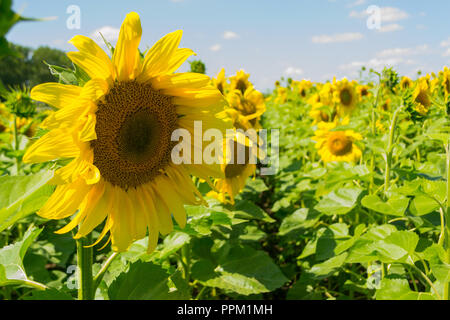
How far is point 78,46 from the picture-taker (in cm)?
97

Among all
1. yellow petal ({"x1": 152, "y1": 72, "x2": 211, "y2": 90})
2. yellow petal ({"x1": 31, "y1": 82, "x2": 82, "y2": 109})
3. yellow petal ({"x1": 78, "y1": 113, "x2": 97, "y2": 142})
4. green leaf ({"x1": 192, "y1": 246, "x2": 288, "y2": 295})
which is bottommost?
green leaf ({"x1": 192, "y1": 246, "x2": 288, "y2": 295})

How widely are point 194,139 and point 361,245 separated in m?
0.89

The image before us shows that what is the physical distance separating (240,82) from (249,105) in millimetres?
671

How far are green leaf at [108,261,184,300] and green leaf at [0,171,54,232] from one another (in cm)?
46

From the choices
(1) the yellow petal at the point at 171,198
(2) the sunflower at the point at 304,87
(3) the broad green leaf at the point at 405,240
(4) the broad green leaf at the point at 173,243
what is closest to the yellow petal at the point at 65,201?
(1) the yellow petal at the point at 171,198

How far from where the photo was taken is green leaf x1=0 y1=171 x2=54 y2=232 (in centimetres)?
84

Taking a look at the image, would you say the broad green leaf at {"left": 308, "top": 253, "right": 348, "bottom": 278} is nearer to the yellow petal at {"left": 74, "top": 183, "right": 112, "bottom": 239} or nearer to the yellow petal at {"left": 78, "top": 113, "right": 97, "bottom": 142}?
the yellow petal at {"left": 74, "top": 183, "right": 112, "bottom": 239}

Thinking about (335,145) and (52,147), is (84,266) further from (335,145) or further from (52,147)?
(335,145)

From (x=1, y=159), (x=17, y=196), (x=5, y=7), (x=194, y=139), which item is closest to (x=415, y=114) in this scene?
(x=194, y=139)

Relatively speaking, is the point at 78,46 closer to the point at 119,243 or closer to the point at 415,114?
the point at 119,243

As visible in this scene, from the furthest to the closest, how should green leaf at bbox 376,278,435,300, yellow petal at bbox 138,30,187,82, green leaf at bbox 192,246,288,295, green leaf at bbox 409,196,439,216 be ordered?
1. green leaf at bbox 192,246,288,295
2. green leaf at bbox 409,196,439,216
3. green leaf at bbox 376,278,435,300
4. yellow petal at bbox 138,30,187,82

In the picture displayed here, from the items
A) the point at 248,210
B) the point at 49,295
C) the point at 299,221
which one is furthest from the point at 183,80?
the point at 299,221

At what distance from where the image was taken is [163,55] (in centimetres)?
111

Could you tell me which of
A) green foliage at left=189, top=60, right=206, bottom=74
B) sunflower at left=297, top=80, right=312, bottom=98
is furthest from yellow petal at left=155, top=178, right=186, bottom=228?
sunflower at left=297, top=80, right=312, bottom=98
